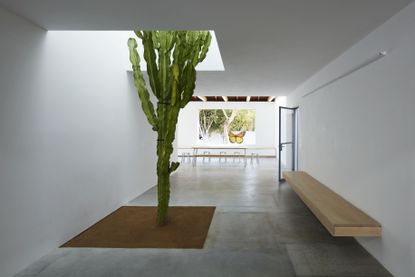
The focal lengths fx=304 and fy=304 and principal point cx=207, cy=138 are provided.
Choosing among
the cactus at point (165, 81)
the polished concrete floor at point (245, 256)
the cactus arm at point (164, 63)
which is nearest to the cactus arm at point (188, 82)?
the cactus at point (165, 81)

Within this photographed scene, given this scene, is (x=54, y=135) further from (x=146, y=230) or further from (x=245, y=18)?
(x=245, y=18)

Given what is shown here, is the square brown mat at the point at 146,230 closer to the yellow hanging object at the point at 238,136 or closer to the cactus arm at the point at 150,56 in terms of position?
the cactus arm at the point at 150,56

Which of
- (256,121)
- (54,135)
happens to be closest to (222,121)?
(256,121)

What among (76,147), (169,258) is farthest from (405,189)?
(76,147)

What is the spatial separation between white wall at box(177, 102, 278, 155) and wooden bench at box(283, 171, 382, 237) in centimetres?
965

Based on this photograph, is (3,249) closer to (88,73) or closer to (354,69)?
(88,73)

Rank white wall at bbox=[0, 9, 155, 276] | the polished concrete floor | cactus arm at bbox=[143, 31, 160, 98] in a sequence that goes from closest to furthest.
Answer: white wall at bbox=[0, 9, 155, 276]
the polished concrete floor
cactus arm at bbox=[143, 31, 160, 98]

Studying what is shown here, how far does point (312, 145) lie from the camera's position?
5.70m

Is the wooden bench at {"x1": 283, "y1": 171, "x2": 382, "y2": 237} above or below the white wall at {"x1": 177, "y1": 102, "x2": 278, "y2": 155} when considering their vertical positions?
below

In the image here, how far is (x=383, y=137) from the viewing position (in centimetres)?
269

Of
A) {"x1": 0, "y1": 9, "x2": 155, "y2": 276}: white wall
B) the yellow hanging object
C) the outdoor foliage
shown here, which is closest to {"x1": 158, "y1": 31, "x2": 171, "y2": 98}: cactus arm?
{"x1": 0, "y1": 9, "x2": 155, "y2": 276}: white wall

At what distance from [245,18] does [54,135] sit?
2.23 m

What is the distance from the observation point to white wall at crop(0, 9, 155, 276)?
8.36 feet

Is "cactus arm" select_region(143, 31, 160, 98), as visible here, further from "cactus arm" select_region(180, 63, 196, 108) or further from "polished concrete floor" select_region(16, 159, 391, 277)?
"polished concrete floor" select_region(16, 159, 391, 277)
